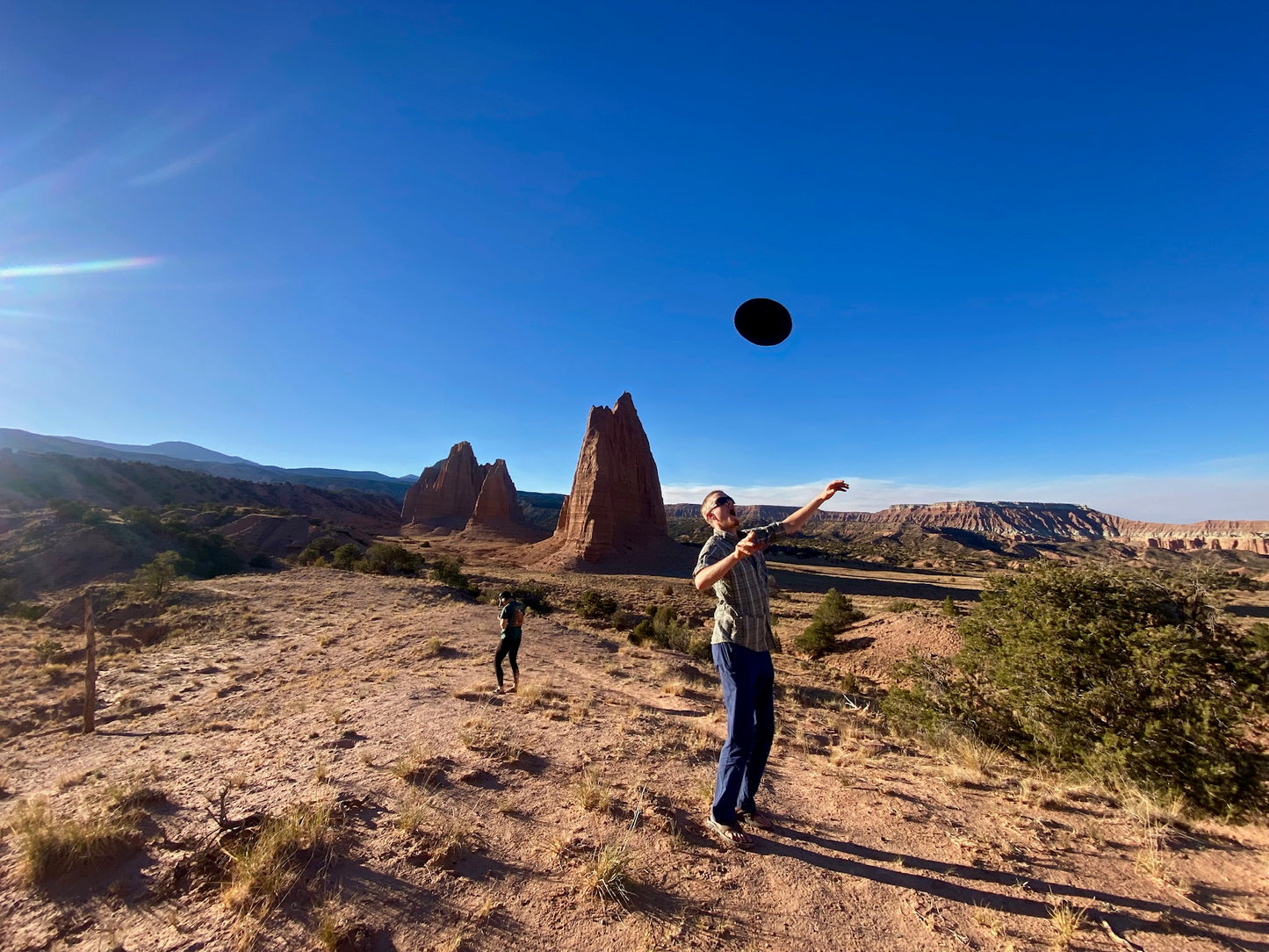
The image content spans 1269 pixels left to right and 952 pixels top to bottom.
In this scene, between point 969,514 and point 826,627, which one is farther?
point 969,514

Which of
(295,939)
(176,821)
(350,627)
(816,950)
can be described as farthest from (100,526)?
(816,950)

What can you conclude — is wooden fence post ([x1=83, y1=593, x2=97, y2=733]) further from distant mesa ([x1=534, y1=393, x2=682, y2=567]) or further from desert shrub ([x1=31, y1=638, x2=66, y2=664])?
A: distant mesa ([x1=534, y1=393, x2=682, y2=567])

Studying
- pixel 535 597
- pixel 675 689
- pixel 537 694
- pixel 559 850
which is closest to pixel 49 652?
pixel 537 694

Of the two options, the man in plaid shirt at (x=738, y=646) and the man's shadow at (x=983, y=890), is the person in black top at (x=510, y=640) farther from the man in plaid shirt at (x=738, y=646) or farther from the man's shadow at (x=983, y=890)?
the man's shadow at (x=983, y=890)

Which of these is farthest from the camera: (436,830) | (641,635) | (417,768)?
(641,635)

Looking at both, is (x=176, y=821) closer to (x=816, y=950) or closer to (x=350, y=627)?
(x=816, y=950)

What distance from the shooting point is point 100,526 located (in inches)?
1144

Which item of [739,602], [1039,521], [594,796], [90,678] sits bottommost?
[90,678]

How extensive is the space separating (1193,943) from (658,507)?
164 feet

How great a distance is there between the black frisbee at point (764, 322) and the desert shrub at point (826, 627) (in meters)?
17.0

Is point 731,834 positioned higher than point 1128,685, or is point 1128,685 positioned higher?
point 1128,685

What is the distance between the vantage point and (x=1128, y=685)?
486 centimetres

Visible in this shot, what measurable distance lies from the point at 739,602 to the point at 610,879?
190cm

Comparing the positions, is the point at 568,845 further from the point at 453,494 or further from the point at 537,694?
the point at 453,494
